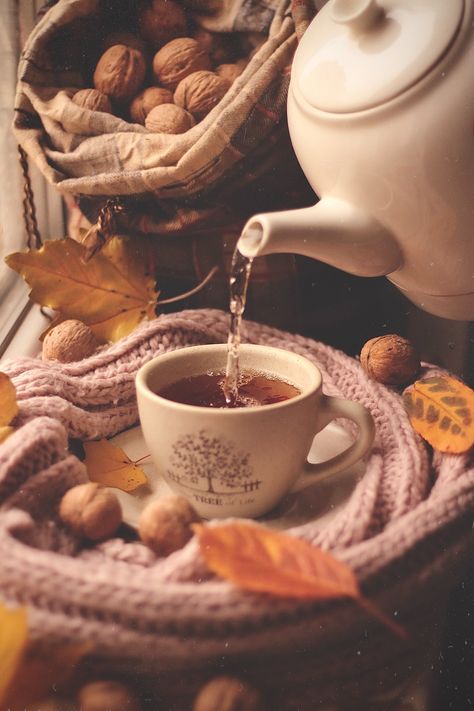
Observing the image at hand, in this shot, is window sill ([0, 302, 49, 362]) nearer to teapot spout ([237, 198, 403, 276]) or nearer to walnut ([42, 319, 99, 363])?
walnut ([42, 319, 99, 363])

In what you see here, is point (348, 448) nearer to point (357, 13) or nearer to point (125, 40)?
point (357, 13)

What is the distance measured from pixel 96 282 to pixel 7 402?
0.26 meters

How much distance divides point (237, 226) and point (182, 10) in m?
0.25

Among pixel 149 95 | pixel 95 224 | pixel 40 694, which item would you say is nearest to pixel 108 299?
pixel 95 224

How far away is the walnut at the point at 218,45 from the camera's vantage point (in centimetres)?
72

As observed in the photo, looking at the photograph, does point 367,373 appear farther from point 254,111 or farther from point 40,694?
point 40,694

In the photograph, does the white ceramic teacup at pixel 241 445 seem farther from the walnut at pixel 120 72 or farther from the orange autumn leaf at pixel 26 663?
the walnut at pixel 120 72

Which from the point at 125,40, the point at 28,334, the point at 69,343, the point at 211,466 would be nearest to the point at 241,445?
the point at 211,466

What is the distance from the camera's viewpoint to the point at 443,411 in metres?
0.53

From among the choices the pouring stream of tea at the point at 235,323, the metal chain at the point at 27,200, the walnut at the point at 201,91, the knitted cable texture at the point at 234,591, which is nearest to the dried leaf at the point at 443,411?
the knitted cable texture at the point at 234,591

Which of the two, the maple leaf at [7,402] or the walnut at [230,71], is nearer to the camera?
the maple leaf at [7,402]

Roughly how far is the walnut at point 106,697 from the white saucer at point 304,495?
11 cm

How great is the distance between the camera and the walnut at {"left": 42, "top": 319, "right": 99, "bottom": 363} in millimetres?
656

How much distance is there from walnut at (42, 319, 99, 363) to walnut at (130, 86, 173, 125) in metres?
0.24
